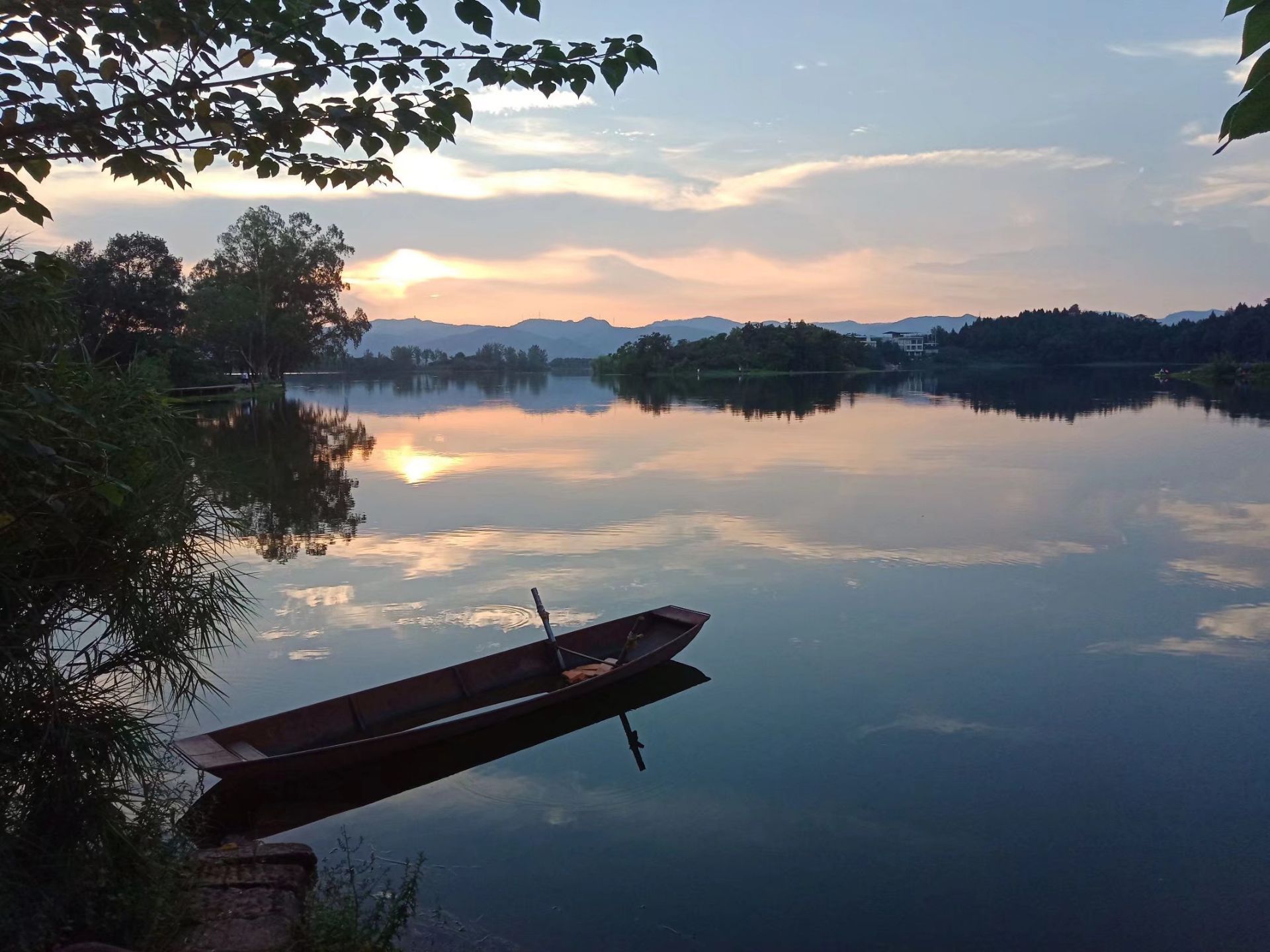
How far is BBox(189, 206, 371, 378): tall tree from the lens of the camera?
72125 mm

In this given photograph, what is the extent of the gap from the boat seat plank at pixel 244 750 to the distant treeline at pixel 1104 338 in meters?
122

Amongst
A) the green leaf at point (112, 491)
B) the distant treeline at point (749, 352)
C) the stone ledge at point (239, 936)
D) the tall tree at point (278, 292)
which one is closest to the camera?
the green leaf at point (112, 491)

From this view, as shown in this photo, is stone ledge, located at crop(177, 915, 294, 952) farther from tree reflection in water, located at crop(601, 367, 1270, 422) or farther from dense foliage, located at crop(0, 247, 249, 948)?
tree reflection in water, located at crop(601, 367, 1270, 422)

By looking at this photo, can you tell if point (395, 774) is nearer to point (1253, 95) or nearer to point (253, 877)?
point (253, 877)

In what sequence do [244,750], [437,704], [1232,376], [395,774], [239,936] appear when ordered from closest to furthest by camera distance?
1. [239,936]
2. [244,750]
3. [395,774]
4. [437,704]
5. [1232,376]

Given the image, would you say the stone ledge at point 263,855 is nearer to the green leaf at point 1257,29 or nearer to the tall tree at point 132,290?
the green leaf at point 1257,29

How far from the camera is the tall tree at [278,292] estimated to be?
72125mm

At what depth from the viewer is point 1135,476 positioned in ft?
84.1

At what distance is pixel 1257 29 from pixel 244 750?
26.5ft

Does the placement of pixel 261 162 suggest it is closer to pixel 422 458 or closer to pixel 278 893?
pixel 278 893

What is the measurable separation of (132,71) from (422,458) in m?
27.5

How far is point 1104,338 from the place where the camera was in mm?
144250

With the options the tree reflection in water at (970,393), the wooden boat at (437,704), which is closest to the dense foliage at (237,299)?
the tree reflection in water at (970,393)

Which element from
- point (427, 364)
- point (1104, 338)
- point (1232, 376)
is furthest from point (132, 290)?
point (427, 364)
